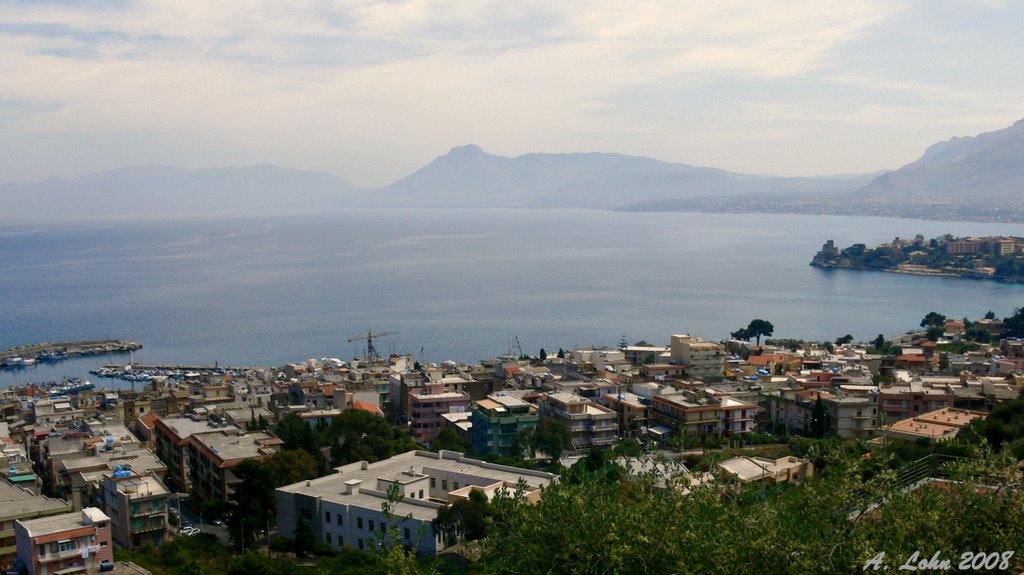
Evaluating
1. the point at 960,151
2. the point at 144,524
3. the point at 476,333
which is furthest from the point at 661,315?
the point at 960,151

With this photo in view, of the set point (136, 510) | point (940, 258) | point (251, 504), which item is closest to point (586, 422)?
point (251, 504)

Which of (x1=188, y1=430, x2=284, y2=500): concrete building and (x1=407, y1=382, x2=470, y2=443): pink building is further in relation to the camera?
(x1=407, y1=382, x2=470, y2=443): pink building

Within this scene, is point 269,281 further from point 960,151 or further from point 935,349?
point 960,151

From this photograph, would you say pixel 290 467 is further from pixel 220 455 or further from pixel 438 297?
pixel 438 297

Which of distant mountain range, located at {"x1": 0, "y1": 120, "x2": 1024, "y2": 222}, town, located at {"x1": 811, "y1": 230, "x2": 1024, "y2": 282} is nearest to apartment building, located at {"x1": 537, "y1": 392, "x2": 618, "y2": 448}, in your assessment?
town, located at {"x1": 811, "y1": 230, "x2": 1024, "y2": 282}

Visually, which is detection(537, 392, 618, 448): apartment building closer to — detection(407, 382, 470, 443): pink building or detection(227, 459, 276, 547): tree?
detection(407, 382, 470, 443): pink building

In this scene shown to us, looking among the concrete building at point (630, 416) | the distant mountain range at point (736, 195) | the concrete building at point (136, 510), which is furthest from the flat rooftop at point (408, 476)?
the distant mountain range at point (736, 195)
